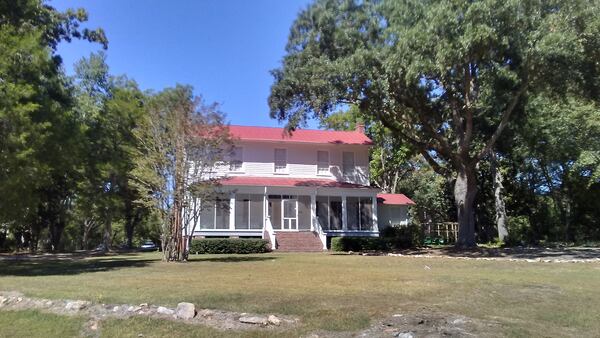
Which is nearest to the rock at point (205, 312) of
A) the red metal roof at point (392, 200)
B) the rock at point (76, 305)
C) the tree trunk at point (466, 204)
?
the rock at point (76, 305)

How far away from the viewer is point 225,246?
2711 cm

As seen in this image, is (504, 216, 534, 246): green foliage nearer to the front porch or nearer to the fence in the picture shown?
the fence

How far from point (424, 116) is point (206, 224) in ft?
47.4

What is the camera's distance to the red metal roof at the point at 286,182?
32344 millimetres

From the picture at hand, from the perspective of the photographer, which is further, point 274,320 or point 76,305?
point 76,305

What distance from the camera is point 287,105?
2695 cm

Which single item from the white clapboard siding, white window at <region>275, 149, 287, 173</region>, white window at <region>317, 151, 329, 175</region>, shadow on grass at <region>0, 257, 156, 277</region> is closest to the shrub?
the white clapboard siding

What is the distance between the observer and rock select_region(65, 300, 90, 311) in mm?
9156

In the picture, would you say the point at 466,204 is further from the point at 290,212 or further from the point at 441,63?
the point at 290,212

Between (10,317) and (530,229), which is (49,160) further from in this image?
(530,229)

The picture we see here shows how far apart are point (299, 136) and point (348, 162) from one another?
390cm

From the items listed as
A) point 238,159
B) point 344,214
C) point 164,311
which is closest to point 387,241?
point 344,214

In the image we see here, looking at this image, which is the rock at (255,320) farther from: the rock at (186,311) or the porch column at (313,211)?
the porch column at (313,211)

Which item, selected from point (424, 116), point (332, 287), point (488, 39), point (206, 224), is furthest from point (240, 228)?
point (332, 287)
